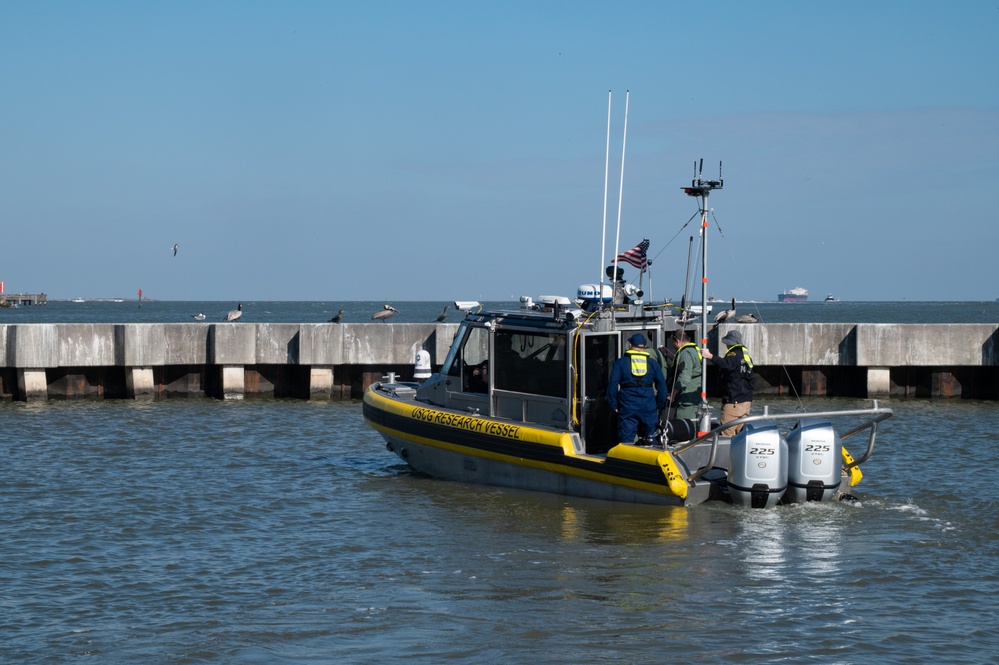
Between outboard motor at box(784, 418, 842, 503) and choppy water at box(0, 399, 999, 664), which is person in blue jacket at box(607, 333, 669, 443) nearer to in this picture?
choppy water at box(0, 399, 999, 664)

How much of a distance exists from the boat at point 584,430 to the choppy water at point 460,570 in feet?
0.85

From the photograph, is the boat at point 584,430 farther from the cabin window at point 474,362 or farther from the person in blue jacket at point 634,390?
the person in blue jacket at point 634,390

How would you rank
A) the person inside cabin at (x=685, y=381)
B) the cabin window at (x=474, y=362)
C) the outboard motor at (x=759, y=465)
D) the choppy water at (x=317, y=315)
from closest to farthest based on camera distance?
the outboard motor at (x=759, y=465) < the person inside cabin at (x=685, y=381) < the cabin window at (x=474, y=362) < the choppy water at (x=317, y=315)

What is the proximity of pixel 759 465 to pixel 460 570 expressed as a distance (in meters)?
3.05

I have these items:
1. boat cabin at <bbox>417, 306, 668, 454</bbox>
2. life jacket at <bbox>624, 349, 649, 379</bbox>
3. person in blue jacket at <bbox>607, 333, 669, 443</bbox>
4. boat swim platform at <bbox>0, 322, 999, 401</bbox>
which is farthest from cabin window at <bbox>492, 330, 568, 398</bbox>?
boat swim platform at <bbox>0, 322, 999, 401</bbox>

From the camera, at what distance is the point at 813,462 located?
971 centimetres

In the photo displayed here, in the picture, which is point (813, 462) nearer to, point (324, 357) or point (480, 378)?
point (480, 378)

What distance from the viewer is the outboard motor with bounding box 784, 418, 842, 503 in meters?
9.68

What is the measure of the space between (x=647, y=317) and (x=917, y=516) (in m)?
3.20

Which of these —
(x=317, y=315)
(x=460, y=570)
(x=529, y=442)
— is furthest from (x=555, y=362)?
(x=317, y=315)

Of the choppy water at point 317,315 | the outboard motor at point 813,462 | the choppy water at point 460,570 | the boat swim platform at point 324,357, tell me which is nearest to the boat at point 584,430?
the outboard motor at point 813,462

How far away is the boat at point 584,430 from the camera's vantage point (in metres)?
9.74

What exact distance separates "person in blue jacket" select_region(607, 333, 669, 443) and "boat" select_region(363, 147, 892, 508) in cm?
18

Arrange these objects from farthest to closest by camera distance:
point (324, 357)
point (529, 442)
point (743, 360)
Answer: point (324, 357) < point (743, 360) < point (529, 442)
